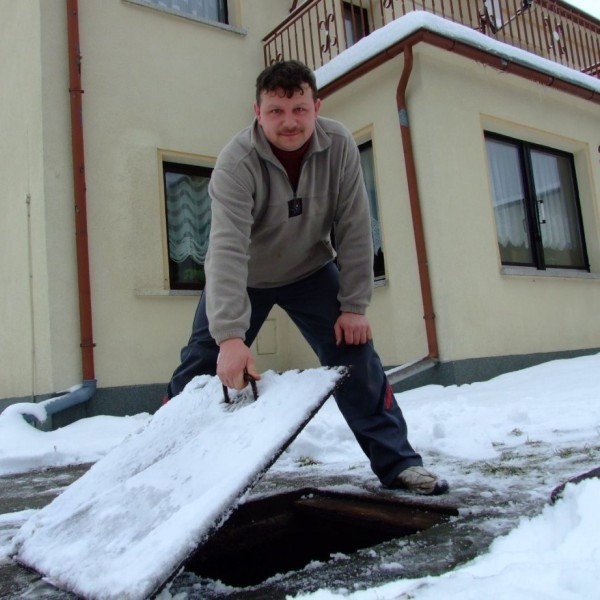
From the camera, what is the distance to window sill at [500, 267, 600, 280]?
6137 millimetres

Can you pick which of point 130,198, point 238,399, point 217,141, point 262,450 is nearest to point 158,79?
point 217,141

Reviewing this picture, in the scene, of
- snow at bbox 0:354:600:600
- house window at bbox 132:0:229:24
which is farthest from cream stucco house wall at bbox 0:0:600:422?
snow at bbox 0:354:600:600

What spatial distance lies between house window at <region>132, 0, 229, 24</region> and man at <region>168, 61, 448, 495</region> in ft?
16.7

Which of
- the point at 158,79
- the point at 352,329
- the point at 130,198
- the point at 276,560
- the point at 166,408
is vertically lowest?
the point at 276,560

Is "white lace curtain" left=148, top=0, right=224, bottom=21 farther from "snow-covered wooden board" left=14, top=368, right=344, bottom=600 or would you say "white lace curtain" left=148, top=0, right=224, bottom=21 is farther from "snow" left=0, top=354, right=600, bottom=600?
"snow-covered wooden board" left=14, top=368, right=344, bottom=600

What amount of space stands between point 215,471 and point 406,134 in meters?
4.69

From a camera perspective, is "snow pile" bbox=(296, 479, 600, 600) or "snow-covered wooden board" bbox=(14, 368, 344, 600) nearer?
"snow pile" bbox=(296, 479, 600, 600)

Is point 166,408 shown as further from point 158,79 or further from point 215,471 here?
point 158,79

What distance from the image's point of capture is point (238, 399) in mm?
2027

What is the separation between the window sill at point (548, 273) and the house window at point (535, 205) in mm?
157

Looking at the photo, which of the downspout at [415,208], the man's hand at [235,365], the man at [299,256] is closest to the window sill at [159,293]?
the downspout at [415,208]

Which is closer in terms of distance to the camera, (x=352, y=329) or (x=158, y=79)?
(x=352, y=329)

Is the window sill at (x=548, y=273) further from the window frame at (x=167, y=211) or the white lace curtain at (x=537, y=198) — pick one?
the window frame at (x=167, y=211)

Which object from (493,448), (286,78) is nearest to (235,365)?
(286,78)
